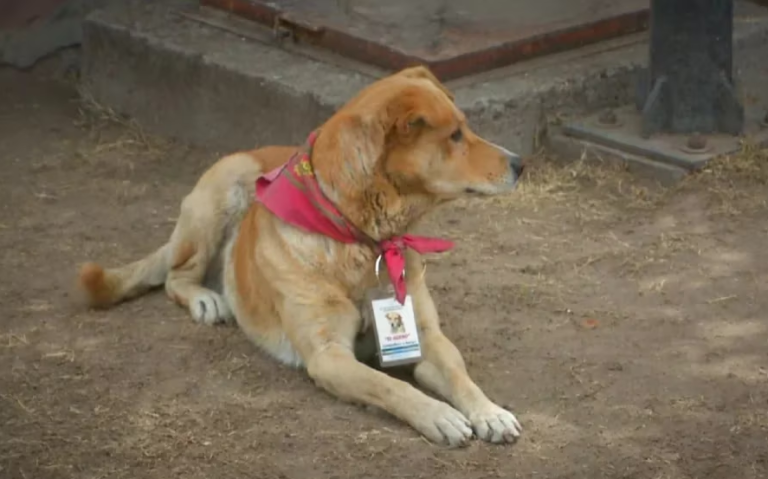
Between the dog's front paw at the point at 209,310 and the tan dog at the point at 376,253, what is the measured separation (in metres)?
0.32

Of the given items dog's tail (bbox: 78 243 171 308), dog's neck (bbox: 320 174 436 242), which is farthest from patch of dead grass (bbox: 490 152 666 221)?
Answer: dog's neck (bbox: 320 174 436 242)

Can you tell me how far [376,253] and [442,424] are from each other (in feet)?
2.32

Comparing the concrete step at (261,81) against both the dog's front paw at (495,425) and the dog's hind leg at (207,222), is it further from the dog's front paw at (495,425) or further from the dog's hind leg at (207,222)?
the dog's front paw at (495,425)

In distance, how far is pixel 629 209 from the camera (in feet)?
22.7

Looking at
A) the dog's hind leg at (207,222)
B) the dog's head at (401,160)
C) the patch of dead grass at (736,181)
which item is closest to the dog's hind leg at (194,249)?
the dog's hind leg at (207,222)

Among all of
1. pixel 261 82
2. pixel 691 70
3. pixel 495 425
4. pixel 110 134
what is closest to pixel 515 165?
pixel 495 425

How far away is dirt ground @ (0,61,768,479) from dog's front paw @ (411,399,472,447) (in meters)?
0.04

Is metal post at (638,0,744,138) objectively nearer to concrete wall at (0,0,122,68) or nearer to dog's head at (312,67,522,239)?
dog's head at (312,67,522,239)

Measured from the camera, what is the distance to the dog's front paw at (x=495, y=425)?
461 centimetres

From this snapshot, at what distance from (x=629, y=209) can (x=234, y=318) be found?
2109 millimetres

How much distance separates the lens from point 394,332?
4.99m

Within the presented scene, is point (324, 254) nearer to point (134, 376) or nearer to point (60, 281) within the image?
point (134, 376)

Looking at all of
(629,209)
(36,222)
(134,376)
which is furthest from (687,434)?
(36,222)

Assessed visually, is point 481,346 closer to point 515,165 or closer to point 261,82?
point 515,165
